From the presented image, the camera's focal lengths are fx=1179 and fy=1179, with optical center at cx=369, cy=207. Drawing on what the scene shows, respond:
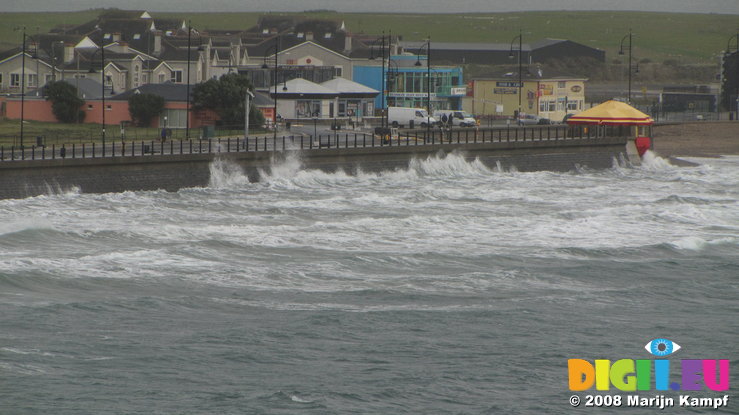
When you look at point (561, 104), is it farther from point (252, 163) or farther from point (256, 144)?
point (252, 163)

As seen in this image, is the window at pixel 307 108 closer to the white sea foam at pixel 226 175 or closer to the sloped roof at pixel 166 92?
the sloped roof at pixel 166 92

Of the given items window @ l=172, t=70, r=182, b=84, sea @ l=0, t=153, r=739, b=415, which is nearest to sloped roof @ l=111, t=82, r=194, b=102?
sea @ l=0, t=153, r=739, b=415

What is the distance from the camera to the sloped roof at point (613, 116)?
71.8 m

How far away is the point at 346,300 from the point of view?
2891cm

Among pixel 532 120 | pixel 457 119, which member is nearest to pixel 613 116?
pixel 457 119

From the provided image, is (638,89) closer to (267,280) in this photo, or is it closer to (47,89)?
(47,89)

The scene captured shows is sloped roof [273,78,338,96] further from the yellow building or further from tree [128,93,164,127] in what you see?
the yellow building

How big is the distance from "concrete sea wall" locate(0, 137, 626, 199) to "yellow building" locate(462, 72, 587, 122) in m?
27.8

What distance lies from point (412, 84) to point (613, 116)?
28.6m

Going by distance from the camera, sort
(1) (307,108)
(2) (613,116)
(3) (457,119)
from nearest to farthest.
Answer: (2) (613,116), (3) (457,119), (1) (307,108)

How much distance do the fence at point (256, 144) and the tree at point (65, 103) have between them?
13.9 m

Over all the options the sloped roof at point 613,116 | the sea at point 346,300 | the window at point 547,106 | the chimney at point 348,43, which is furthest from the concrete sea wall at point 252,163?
the chimney at point 348,43

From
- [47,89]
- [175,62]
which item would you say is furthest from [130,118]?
[175,62]

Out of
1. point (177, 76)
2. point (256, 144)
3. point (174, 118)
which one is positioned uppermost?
point (177, 76)
